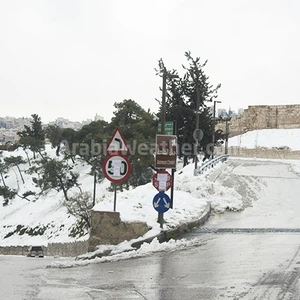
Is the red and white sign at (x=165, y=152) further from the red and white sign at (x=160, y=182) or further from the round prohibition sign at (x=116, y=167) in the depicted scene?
the round prohibition sign at (x=116, y=167)

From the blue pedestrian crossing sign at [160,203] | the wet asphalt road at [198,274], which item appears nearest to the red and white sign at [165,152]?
the blue pedestrian crossing sign at [160,203]

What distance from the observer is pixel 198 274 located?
7.32m

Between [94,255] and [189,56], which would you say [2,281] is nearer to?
[94,255]

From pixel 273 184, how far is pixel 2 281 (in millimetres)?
16437

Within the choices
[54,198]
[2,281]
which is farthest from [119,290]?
[54,198]

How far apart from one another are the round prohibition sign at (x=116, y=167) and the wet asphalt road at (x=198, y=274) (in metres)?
1.97

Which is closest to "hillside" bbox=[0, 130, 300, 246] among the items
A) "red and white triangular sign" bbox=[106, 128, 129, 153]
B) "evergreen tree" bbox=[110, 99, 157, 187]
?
"red and white triangular sign" bbox=[106, 128, 129, 153]

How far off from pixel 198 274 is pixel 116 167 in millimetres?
3518

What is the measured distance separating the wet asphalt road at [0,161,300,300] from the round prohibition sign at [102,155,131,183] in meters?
1.97

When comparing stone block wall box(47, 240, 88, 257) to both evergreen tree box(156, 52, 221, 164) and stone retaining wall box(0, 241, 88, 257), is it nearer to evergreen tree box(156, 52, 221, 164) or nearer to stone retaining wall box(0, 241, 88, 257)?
stone retaining wall box(0, 241, 88, 257)

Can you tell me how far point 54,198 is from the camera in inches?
2085

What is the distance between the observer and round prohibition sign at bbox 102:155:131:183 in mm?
10000

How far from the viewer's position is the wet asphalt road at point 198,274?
6281 millimetres

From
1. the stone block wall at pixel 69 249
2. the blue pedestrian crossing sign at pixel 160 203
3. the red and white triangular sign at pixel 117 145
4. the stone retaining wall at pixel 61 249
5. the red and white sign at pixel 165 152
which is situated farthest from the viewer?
the stone retaining wall at pixel 61 249
